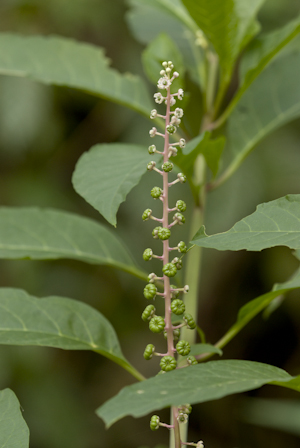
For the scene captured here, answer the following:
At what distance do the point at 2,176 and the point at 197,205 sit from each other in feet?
Answer: 5.20

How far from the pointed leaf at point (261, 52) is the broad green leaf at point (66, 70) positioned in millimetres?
200

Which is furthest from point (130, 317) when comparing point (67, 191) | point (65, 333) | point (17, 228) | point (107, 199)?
point (107, 199)

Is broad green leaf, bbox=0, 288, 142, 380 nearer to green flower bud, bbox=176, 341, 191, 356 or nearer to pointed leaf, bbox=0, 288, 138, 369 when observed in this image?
pointed leaf, bbox=0, 288, 138, 369

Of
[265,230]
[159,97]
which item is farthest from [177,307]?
[159,97]

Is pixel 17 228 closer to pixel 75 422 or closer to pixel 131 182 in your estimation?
pixel 131 182

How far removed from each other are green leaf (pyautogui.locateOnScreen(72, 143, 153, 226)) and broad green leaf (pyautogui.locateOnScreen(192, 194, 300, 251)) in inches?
4.5

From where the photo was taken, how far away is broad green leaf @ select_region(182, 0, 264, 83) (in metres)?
0.82

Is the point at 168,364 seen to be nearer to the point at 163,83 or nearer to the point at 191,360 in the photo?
the point at 191,360

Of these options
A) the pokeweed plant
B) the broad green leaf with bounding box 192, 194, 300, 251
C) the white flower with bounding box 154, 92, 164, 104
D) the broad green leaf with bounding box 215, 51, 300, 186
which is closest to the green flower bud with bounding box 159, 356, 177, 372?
the pokeweed plant

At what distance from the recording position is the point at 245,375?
483 millimetres

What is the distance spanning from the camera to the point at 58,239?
3.02 ft

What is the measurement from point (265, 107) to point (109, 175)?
49 cm

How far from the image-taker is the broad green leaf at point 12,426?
0.60 m

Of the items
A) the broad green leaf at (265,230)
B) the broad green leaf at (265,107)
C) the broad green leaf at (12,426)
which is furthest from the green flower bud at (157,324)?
the broad green leaf at (265,107)
